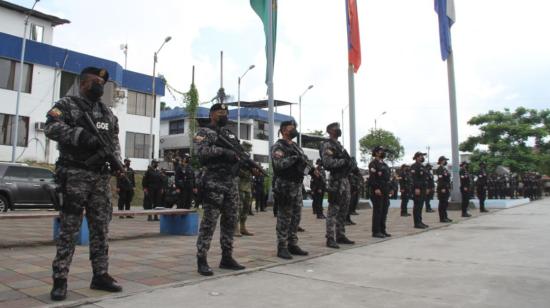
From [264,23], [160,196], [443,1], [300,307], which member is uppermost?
[443,1]

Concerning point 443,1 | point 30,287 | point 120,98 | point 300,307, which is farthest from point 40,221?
point 120,98

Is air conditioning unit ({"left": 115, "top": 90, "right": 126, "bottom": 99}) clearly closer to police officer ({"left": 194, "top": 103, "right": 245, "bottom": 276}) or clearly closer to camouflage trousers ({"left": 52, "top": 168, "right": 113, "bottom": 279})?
police officer ({"left": 194, "top": 103, "right": 245, "bottom": 276})

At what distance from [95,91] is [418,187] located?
8273 mm

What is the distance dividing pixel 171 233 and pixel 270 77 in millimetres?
8328

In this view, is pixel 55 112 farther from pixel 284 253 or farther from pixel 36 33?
pixel 36 33

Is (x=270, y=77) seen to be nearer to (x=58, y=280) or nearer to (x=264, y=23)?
(x=264, y=23)

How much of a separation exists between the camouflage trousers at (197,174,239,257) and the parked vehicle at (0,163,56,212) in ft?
33.9

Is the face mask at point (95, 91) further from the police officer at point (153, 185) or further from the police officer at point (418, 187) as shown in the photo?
the police officer at point (153, 185)

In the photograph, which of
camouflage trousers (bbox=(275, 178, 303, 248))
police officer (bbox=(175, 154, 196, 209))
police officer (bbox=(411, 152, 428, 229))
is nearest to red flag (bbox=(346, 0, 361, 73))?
police officer (bbox=(411, 152, 428, 229))

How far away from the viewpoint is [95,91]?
4.07 m

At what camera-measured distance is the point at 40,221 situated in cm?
1160

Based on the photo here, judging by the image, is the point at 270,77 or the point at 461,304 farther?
the point at 270,77

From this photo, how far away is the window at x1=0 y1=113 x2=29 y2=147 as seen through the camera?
23109 millimetres

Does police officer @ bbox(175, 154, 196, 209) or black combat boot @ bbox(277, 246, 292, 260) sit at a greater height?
police officer @ bbox(175, 154, 196, 209)
